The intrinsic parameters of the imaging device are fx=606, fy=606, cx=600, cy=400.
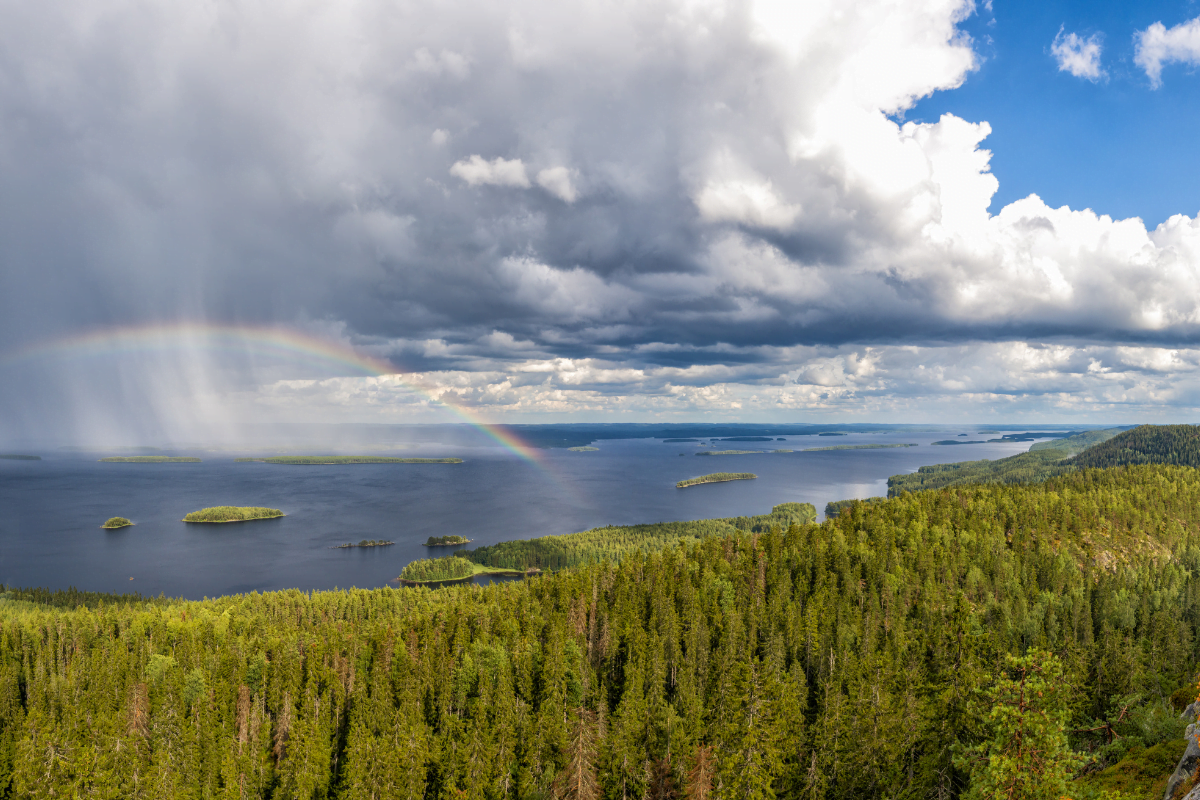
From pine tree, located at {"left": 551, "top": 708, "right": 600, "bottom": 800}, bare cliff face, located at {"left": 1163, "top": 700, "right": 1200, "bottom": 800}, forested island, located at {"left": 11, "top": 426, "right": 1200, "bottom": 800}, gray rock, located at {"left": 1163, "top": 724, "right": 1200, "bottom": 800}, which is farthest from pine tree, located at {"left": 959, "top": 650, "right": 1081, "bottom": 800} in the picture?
pine tree, located at {"left": 551, "top": 708, "right": 600, "bottom": 800}

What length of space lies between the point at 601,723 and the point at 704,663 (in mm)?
26069

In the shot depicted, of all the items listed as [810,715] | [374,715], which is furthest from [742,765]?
[374,715]

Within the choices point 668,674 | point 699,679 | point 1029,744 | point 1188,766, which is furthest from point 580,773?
point 668,674

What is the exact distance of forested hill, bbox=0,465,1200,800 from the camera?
5822 centimetres

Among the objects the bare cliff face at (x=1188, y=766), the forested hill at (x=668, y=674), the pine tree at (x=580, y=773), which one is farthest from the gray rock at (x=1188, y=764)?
the pine tree at (x=580, y=773)

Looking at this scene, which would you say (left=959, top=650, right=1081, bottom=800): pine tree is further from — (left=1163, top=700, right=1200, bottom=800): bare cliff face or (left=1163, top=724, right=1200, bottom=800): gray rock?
(left=1163, top=724, right=1200, bottom=800): gray rock

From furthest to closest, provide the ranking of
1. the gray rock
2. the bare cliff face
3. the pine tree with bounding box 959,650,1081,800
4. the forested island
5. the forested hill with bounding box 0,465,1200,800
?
the forested hill with bounding box 0,465,1200,800, the forested island, the gray rock, the bare cliff face, the pine tree with bounding box 959,650,1081,800

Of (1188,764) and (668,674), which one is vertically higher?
(1188,764)

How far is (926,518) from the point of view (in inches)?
5763

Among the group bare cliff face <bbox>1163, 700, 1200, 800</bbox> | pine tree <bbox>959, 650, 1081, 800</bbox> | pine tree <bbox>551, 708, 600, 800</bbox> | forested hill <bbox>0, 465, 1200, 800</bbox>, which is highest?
pine tree <bbox>959, 650, 1081, 800</bbox>

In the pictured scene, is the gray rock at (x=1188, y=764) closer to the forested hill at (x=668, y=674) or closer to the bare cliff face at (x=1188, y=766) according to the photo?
the bare cliff face at (x=1188, y=766)

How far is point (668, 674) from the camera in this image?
3625 inches

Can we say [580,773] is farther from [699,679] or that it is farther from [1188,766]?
[1188,766]

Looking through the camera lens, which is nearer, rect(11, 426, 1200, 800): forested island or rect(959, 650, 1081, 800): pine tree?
rect(959, 650, 1081, 800): pine tree
